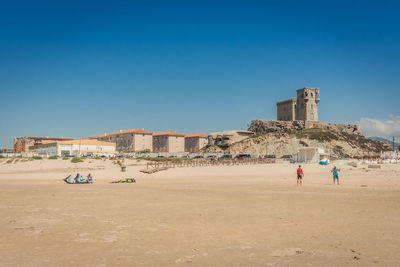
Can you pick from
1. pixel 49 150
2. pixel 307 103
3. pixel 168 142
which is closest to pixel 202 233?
pixel 49 150

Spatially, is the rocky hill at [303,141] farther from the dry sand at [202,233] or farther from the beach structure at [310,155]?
the dry sand at [202,233]

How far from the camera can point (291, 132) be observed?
109m

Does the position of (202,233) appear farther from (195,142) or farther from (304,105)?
(195,142)

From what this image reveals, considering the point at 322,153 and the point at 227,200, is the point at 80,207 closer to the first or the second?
the point at 227,200

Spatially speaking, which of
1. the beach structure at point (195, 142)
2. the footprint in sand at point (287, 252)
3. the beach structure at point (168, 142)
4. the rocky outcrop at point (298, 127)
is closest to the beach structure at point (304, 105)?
the rocky outcrop at point (298, 127)

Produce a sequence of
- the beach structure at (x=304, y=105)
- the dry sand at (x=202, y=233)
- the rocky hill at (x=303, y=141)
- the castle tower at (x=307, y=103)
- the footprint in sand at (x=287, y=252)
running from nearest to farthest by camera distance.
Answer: the dry sand at (x=202, y=233) → the footprint in sand at (x=287, y=252) → the rocky hill at (x=303, y=141) → the castle tower at (x=307, y=103) → the beach structure at (x=304, y=105)

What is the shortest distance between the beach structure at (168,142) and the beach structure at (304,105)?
48.6 metres

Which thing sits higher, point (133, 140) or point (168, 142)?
point (133, 140)

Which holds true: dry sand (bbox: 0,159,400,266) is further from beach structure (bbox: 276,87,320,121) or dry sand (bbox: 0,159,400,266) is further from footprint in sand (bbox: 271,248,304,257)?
beach structure (bbox: 276,87,320,121)

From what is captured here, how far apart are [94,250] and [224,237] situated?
3365 millimetres

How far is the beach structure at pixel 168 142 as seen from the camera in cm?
14450

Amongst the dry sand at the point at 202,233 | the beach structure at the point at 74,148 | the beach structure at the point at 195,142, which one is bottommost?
the dry sand at the point at 202,233

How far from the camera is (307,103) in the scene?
124 m

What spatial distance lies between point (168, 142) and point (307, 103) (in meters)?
59.9
